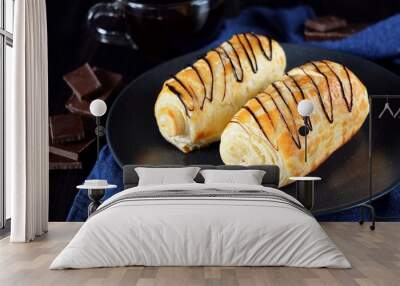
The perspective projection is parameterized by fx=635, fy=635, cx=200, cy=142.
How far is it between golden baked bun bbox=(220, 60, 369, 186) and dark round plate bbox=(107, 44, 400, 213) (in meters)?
0.21

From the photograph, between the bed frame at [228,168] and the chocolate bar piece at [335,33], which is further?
the chocolate bar piece at [335,33]

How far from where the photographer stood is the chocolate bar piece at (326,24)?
712 centimetres

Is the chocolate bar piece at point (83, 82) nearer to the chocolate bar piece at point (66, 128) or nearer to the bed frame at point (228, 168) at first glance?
the chocolate bar piece at point (66, 128)

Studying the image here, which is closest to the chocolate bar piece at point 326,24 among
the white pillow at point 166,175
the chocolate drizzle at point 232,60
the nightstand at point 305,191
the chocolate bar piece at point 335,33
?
the chocolate bar piece at point 335,33

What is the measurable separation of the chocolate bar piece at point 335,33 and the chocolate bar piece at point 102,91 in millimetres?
2209

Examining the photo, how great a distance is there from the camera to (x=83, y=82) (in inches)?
281

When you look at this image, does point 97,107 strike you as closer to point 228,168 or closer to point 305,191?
point 228,168

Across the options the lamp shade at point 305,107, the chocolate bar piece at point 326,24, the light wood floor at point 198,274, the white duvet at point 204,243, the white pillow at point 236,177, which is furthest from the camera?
the chocolate bar piece at point 326,24

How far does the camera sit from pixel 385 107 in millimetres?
6656

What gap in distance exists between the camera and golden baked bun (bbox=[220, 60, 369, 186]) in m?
6.48

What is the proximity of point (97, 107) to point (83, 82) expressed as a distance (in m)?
0.61

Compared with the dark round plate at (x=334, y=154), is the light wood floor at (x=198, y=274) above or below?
below

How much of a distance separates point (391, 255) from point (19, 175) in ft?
10.6

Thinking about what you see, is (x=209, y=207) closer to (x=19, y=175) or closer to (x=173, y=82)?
(x=19, y=175)
